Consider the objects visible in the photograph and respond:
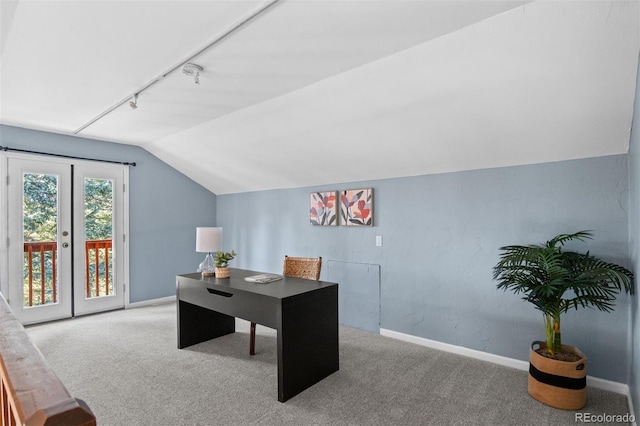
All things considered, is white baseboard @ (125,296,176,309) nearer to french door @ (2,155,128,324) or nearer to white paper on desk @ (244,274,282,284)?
french door @ (2,155,128,324)

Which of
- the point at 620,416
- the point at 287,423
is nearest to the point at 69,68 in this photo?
the point at 287,423

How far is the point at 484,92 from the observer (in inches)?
90.4

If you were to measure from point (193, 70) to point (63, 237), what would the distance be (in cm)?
318

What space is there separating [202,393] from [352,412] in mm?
1110

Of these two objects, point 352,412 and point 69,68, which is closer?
point 352,412

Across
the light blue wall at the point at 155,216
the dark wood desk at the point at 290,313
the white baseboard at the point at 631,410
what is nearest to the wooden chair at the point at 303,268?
the dark wood desk at the point at 290,313

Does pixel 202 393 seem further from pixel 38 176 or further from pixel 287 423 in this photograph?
pixel 38 176

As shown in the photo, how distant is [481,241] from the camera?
3064 mm

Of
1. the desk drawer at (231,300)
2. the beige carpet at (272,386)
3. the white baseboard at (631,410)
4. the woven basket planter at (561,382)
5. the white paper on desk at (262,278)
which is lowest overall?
the beige carpet at (272,386)

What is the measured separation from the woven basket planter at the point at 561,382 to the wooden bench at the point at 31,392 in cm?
267

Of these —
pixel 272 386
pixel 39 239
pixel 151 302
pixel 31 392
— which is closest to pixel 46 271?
pixel 39 239

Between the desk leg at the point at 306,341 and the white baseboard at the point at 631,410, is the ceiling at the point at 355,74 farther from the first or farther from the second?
the white baseboard at the point at 631,410

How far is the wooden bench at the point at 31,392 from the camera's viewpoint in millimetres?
529

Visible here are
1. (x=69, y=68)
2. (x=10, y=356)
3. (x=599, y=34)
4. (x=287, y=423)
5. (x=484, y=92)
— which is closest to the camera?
(x=10, y=356)
